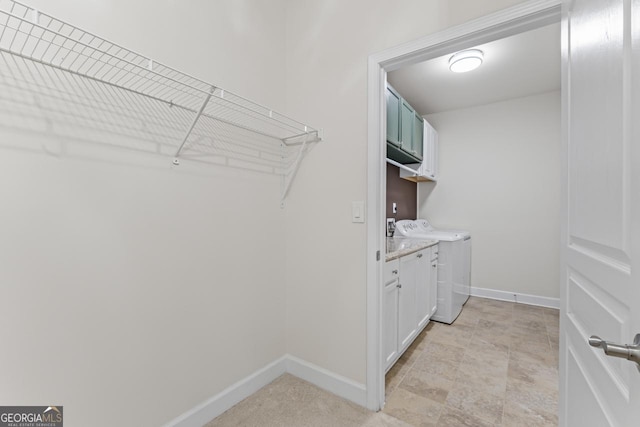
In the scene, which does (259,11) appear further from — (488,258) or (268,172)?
(488,258)

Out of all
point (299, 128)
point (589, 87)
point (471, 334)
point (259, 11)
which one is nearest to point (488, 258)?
point (471, 334)

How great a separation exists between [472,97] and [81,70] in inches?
158

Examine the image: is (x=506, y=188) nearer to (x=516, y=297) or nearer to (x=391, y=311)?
(x=516, y=297)

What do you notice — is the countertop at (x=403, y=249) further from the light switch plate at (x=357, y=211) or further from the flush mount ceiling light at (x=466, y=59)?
the flush mount ceiling light at (x=466, y=59)

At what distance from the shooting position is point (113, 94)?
1190 mm

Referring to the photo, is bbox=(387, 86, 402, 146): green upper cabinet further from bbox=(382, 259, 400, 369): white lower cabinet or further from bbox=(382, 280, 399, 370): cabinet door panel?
bbox=(382, 280, 399, 370): cabinet door panel

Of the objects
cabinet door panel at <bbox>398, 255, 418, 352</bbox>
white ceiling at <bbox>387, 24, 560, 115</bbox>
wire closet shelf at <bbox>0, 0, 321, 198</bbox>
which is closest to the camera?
wire closet shelf at <bbox>0, 0, 321, 198</bbox>

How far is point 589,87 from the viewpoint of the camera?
2.52ft

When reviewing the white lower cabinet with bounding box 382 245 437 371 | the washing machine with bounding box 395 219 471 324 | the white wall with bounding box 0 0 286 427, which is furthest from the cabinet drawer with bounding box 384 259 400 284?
the washing machine with bounding box 395 219 471 324

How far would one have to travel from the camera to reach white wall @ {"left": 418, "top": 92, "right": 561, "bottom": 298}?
3432 millimetres

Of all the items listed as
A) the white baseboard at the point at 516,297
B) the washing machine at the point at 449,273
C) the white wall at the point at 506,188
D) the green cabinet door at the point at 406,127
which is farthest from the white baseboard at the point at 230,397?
the white wall at the point at 506,188

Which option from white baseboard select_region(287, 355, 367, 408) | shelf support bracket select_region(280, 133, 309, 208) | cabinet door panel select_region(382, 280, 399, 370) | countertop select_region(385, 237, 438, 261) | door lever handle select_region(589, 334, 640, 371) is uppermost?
shelf support bracket select_region(280, 133, 309, 208)

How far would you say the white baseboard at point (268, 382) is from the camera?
1479 mm

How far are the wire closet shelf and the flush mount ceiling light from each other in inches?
70.0
